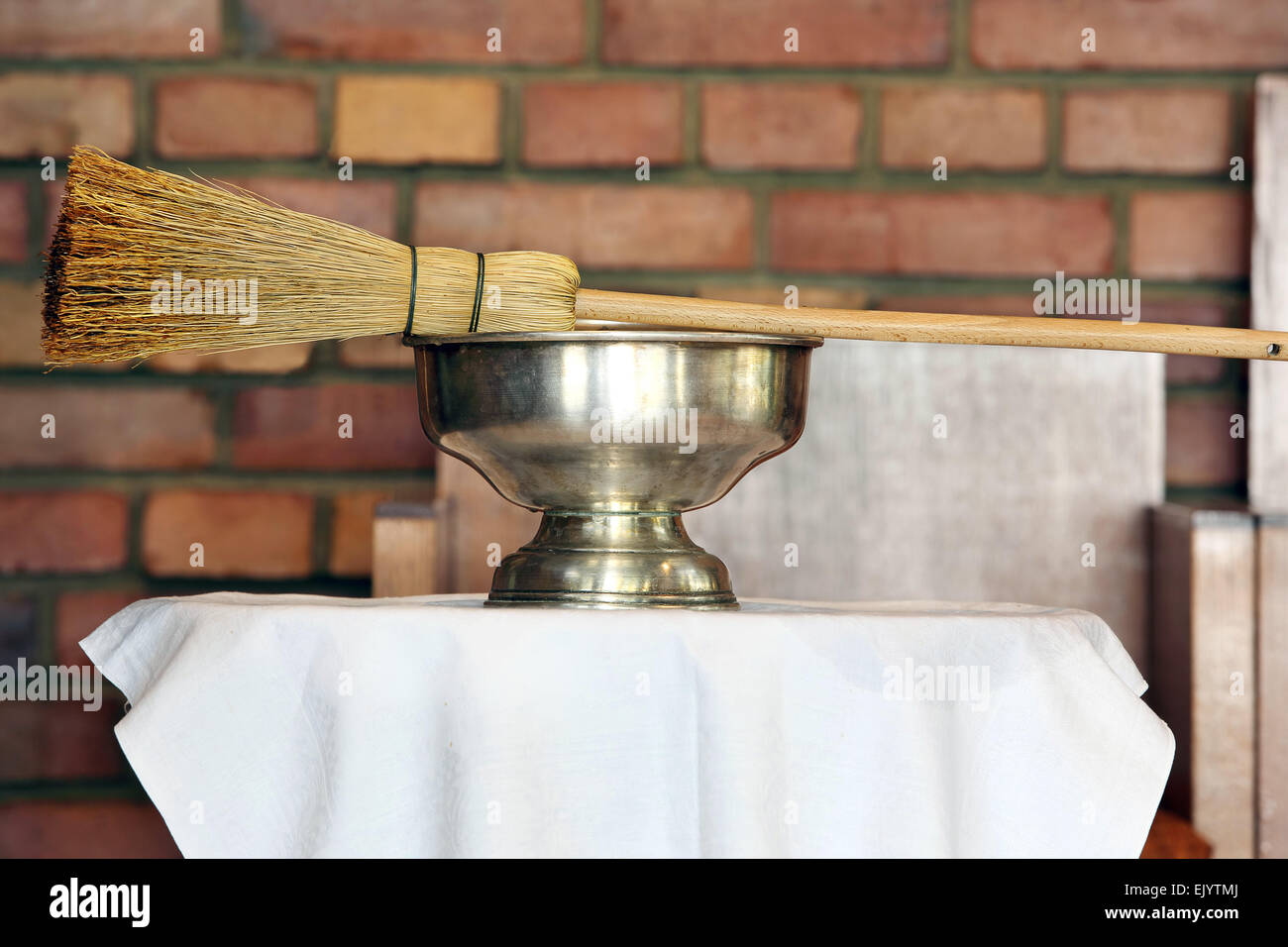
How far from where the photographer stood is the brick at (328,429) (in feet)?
3.53

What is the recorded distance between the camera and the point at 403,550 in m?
0.90

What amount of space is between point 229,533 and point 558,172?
0.37 meters

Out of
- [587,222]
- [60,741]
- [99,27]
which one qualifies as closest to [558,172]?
[587,222]

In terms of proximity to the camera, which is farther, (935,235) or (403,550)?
(935,235)

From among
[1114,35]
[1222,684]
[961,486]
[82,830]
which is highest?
[1114,35]

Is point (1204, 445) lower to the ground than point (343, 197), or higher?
lower

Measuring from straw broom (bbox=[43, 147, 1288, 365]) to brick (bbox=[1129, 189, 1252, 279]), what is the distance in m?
0.49

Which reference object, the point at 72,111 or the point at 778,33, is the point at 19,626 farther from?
the point at 778,33

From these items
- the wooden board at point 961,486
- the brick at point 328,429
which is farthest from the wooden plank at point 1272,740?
the brick at point 328,429

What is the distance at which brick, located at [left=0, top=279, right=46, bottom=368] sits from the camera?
106cm

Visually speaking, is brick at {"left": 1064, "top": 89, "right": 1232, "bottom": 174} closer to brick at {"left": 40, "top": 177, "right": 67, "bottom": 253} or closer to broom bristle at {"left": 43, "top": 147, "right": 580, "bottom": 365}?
broom bristle at {"left": 43, "top": 147, "right": 580, "bottom": 365}

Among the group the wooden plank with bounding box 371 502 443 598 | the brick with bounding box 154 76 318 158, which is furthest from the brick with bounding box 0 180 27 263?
the wooden plank with bounding box 371 502 443 598

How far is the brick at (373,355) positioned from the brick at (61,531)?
20cm

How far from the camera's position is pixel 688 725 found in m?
0.59
